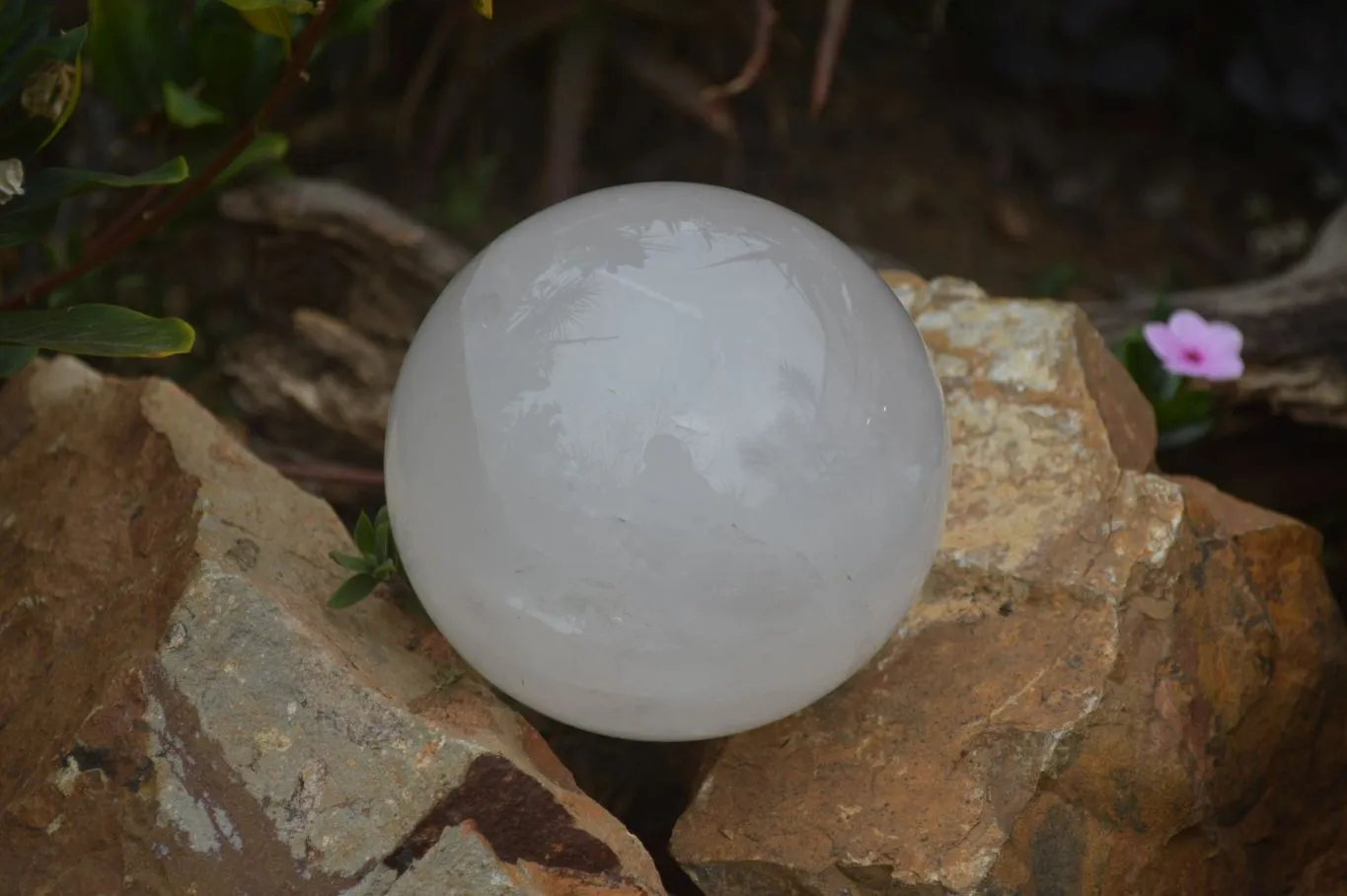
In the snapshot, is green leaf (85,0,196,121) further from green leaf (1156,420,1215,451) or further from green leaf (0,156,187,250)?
green leaf (1156,420,1215,451)

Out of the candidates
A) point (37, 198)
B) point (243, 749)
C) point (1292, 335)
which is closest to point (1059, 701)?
point (243, 749)

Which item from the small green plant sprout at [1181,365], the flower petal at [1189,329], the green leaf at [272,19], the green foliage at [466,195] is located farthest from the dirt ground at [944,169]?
the green leaf at [272,19]

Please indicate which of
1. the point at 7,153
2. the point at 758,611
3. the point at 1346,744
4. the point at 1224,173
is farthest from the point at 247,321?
the point at 1224,173

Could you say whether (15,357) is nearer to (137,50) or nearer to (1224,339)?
(137,50)

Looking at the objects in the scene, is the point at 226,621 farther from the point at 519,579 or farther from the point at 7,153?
the point at 7,153

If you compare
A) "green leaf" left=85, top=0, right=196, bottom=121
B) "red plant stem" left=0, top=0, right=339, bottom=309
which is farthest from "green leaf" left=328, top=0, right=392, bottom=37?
"green leaf" left=85, top=0, right=196, bottom=121

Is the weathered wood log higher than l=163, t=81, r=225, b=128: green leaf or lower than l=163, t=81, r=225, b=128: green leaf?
lower
